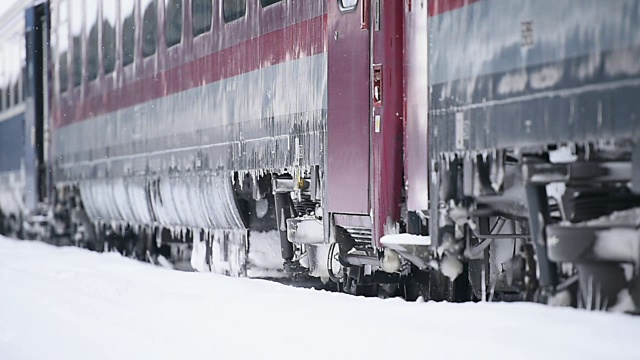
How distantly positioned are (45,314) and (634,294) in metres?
4.33

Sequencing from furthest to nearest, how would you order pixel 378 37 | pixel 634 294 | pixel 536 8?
pixel 378 37
pixel 536 8
pixel 634 294

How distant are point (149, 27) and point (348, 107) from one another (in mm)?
5324

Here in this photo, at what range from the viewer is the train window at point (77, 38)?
15.3m

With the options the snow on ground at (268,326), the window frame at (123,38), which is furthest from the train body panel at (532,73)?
the window frame at (123,38)

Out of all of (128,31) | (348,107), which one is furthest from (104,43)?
(348,107)

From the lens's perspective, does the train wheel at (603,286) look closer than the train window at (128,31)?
Yes

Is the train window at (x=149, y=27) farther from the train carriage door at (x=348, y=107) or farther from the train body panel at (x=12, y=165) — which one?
the train body panel at (x=12, y=165)

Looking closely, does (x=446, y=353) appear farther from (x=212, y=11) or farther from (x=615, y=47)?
(x=212, y=11)

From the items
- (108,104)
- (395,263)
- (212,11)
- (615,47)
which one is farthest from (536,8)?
(108,104)

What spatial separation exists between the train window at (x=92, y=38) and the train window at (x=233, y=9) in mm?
5010

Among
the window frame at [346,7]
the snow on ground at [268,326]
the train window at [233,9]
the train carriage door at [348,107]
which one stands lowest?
the snow on ground at [268,326]

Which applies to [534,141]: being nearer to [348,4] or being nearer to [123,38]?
[348,4]

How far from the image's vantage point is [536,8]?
5469 mm

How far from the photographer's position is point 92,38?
48.1 feet
